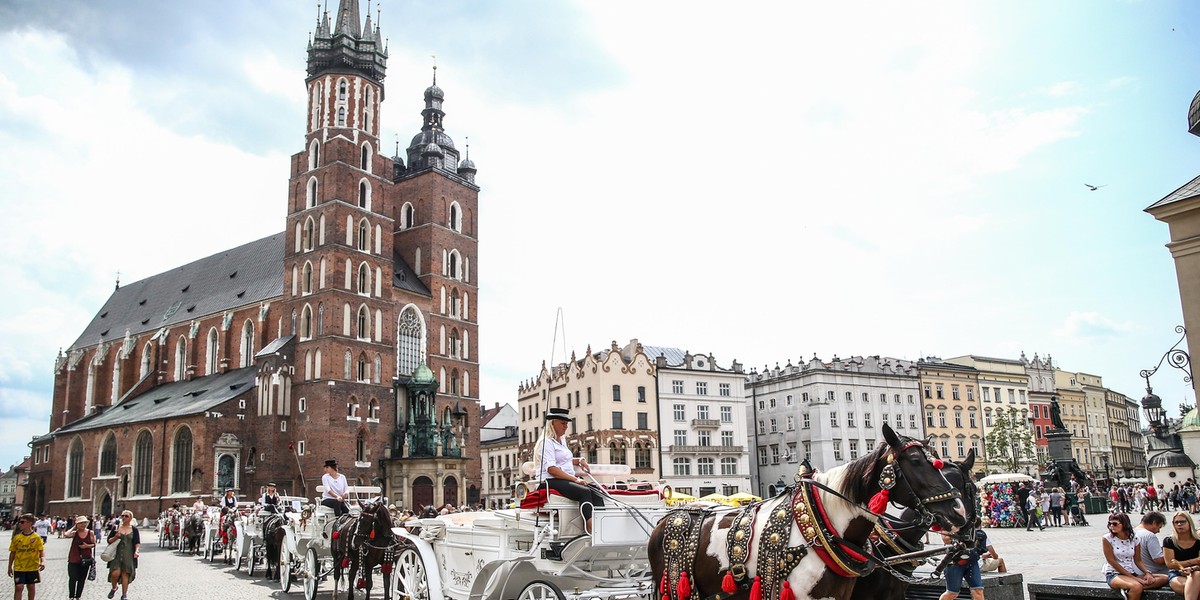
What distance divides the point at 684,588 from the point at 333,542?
7.61m

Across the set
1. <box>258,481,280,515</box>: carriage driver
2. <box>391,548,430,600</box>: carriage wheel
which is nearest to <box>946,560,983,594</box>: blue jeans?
<box>391,548,430,600</box>: carriage wheel

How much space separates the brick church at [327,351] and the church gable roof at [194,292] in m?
0.26

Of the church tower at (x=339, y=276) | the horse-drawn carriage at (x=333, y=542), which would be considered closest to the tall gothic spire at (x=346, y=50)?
the church tower at (x=339, y=276)

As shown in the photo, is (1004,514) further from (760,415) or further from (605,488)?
(760,415)

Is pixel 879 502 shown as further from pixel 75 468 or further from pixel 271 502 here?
pixel 75 468

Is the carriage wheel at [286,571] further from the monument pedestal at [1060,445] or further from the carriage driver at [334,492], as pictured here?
the monument pedestal at [1060,445]

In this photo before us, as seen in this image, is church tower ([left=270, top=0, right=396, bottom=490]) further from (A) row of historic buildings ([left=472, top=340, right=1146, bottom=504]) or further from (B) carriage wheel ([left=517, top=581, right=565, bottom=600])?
(B) carriage wheel ([left=517, top=581, right=565, bottom=600])

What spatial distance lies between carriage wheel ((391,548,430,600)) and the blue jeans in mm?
5453

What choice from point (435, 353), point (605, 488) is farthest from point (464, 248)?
point (605, 488)

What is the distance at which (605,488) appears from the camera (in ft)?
28.7

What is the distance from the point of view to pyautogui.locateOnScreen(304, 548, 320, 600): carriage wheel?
13.2 meters

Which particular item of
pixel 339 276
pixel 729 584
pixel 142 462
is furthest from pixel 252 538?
pixel 142 462

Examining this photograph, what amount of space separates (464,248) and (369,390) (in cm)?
1256

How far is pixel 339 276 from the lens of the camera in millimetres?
48406
